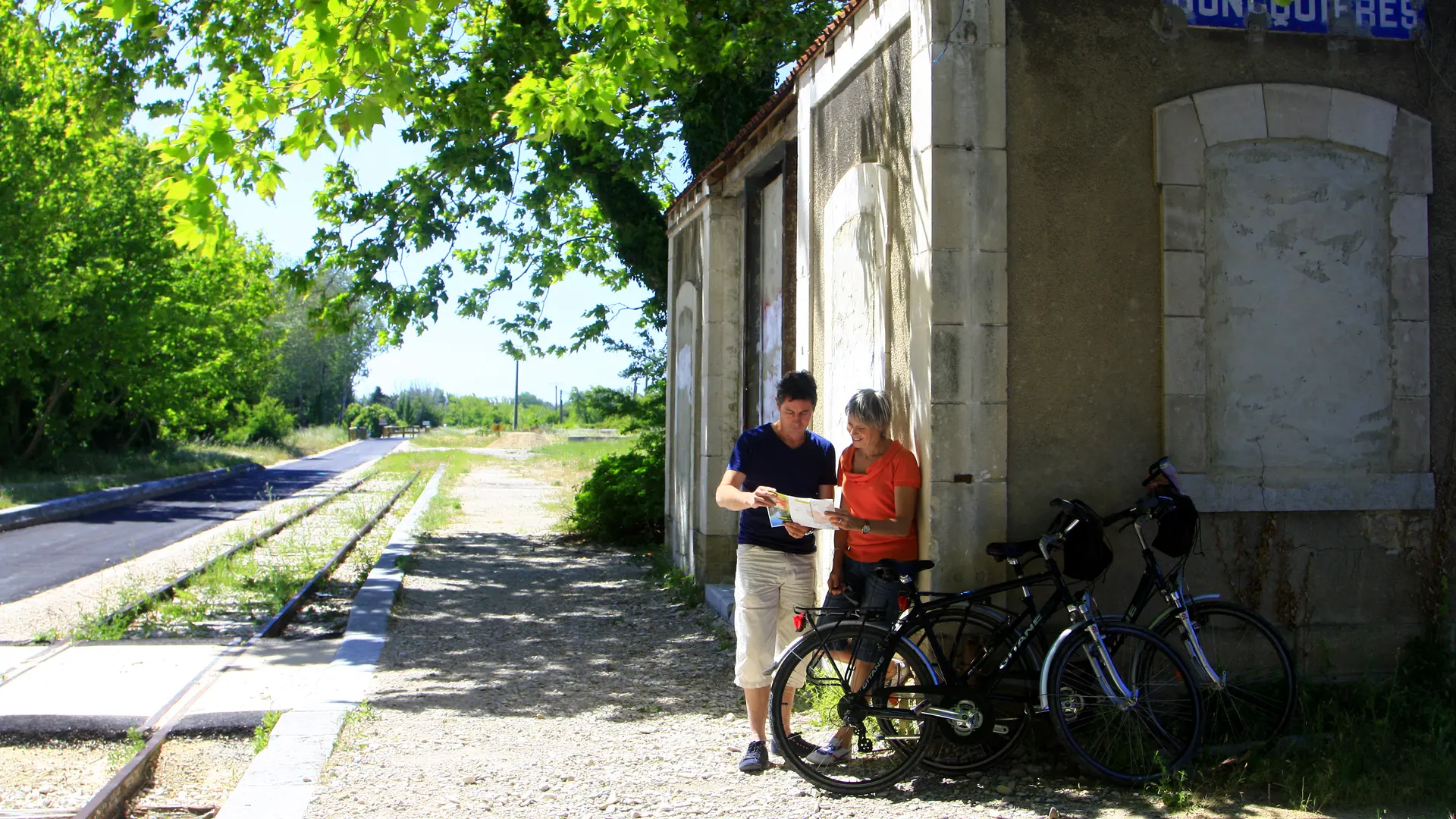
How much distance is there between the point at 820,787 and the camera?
4934 mm

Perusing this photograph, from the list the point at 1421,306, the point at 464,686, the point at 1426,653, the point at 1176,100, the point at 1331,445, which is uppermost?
the point at 1176,100

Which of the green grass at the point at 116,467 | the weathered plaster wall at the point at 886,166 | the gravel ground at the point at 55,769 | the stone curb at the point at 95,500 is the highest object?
the weathered plaster wall at the point at 886,166

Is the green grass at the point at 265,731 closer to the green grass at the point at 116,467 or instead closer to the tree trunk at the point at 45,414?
the green grass at the point at 116,467

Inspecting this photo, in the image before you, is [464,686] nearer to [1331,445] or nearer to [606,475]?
[1331,445]

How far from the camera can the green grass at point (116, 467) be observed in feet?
75.5

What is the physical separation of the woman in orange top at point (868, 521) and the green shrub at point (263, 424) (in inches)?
2034

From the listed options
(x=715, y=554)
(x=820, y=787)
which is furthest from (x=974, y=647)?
(x=715, y=554)

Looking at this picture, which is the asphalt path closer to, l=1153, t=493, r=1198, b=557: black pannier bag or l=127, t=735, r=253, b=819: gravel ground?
l=127, t=735, r=253, b=819: gravel ground

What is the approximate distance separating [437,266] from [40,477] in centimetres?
1802

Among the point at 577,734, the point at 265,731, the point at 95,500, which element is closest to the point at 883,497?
the point at 577,734

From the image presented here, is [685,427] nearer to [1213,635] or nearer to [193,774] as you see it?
[193,774]

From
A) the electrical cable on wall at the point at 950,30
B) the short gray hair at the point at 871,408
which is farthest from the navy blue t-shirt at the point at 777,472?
the electrical cable on wall at the point at 950,30

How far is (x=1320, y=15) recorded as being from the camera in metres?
5.68

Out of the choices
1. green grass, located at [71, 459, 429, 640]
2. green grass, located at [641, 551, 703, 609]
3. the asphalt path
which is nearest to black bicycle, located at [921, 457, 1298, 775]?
green grass, located at [641, 551, 703, 609]
